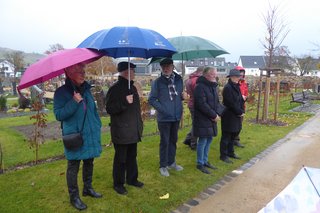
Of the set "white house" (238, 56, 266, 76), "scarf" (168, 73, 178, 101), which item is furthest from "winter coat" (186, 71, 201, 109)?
"white house" (238, 56, 266, 76)

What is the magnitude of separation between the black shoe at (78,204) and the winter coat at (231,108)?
313 cm

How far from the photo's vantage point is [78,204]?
12.4 feet

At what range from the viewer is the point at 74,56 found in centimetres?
314

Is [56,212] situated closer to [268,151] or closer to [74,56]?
[74,56]

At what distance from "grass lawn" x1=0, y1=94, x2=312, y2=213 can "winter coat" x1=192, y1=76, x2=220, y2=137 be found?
807 mm

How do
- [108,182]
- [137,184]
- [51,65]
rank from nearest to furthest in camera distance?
[51,65], [137,184], [108,182]

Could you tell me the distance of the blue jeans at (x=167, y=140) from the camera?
4781 millimetres

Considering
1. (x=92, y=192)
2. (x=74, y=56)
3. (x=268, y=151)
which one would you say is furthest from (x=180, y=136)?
(x=74, y=56)

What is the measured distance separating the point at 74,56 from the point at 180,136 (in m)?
5.24

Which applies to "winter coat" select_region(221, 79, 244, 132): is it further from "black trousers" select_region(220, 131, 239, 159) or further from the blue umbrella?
the blue umbrella

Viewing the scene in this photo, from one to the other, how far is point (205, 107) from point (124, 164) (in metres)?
1.71

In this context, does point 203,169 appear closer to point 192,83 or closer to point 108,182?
point 108,182

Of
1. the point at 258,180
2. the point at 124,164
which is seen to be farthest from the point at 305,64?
the point at 124,164

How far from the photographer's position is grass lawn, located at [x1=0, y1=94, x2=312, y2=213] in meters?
3.89
